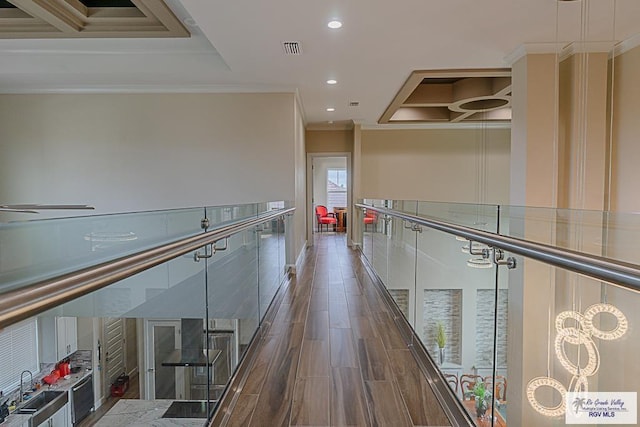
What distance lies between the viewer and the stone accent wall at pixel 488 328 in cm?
175

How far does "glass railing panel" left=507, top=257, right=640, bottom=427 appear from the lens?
1.63 m

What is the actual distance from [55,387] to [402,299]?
2.54 meters

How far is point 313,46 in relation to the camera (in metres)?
4.02

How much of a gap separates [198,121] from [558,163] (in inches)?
191

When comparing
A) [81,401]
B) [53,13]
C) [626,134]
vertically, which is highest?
[53,13]

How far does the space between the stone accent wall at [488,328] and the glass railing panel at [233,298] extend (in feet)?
4.41

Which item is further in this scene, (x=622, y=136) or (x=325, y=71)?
(x=325, y=71)

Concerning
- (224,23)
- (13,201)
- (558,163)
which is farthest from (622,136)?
(13,201)

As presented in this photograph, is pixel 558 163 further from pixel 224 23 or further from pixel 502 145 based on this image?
pixel 502 145

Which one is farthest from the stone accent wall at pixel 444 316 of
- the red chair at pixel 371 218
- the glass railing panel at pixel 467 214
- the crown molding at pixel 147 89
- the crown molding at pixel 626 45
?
the crown molding at pixel 147 89

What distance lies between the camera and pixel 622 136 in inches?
165

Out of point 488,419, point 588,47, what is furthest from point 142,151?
point 588,47

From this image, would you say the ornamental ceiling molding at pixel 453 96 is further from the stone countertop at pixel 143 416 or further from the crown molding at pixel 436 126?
the stone countertop at pixel 143 416

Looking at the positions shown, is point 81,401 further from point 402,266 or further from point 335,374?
point 402,266
